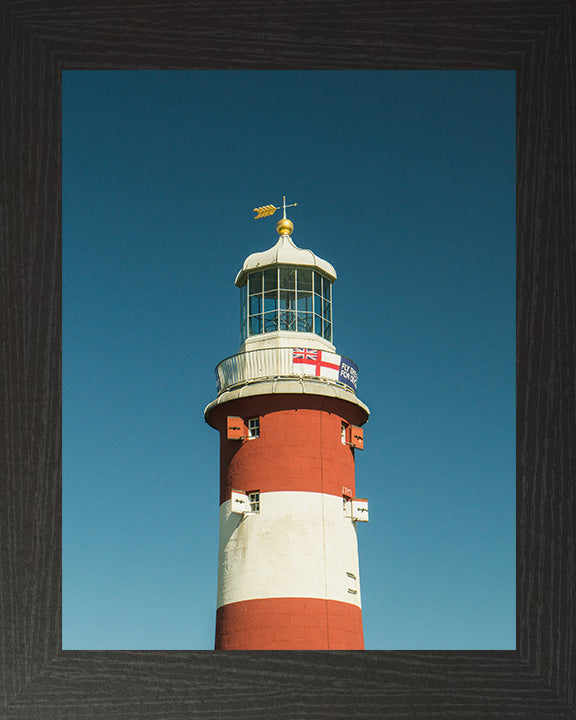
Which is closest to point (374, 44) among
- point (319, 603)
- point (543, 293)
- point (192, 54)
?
point (192, 54)

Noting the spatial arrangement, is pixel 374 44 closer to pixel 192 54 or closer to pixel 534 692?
pixel 192 54

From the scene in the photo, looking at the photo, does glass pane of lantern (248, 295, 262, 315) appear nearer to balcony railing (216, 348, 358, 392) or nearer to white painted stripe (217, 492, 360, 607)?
balcony railing (216, 348, 358, 392)

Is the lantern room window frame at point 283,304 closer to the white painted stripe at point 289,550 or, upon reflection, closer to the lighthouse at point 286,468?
the lighthouse at point 286,468

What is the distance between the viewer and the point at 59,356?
200 cm

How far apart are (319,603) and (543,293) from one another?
912cm

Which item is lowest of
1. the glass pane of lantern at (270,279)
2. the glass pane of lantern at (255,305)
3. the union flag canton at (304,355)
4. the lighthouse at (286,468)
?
the lighthouse at (286,468)

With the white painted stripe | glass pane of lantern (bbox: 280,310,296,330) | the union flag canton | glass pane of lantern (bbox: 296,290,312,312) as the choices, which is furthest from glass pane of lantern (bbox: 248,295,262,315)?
the white painted stripe

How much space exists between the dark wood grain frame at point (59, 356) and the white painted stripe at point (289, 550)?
8.97 metres

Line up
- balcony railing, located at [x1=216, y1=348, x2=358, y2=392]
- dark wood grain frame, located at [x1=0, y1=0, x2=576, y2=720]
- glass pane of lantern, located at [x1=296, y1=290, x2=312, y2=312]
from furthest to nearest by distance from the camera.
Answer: glass pane of lantern, located at [x1=296, y1=290, x2=312, y2=312], balcony railing, located at [x1=216, y1=348, x2=358, y2=392], dark wood grain frame, located at [x1=0, y1=0, x2=576, y2=720]

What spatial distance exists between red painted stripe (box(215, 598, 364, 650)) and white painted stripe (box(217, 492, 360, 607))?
15 cm

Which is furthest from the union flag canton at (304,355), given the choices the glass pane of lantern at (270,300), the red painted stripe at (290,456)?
the glass pane of lantern at (270,300)

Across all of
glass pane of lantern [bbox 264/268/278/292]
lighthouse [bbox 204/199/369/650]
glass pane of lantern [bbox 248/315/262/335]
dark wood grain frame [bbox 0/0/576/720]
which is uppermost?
glass pane of lantern [bbox 264/268/278/292]

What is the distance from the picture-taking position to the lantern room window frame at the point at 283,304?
1248cm

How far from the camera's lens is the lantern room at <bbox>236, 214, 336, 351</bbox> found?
1240 centimetres
